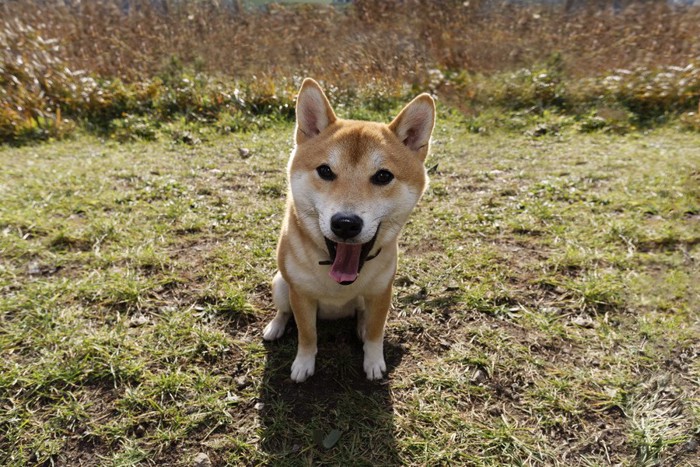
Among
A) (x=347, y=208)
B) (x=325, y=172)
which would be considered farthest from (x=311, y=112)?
(x=347, y=208)

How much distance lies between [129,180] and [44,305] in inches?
97.7

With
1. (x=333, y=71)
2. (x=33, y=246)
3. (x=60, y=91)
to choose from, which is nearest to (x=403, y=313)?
(x=33, y=246)

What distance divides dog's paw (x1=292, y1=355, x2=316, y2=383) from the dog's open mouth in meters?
0.68

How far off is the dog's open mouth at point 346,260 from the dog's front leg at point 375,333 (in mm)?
363

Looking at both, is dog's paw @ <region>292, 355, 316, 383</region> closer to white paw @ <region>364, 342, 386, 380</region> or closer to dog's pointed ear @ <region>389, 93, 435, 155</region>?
white paw @ <region>364, 342, 386, 380</region>

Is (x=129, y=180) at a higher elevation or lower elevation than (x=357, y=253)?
lower

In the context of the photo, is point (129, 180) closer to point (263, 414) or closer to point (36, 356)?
point (36, 356)

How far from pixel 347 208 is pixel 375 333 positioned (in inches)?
37.2

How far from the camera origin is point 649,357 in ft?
8.59

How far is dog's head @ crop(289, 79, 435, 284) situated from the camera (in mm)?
2072

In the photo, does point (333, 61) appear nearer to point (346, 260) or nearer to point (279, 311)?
point (279, 311)

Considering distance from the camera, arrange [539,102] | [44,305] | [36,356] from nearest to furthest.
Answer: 1. [36,356]
2. [44,305]
3. [539,102]

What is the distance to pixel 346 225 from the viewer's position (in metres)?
1.99

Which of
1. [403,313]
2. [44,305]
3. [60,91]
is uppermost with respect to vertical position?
[60,91]
